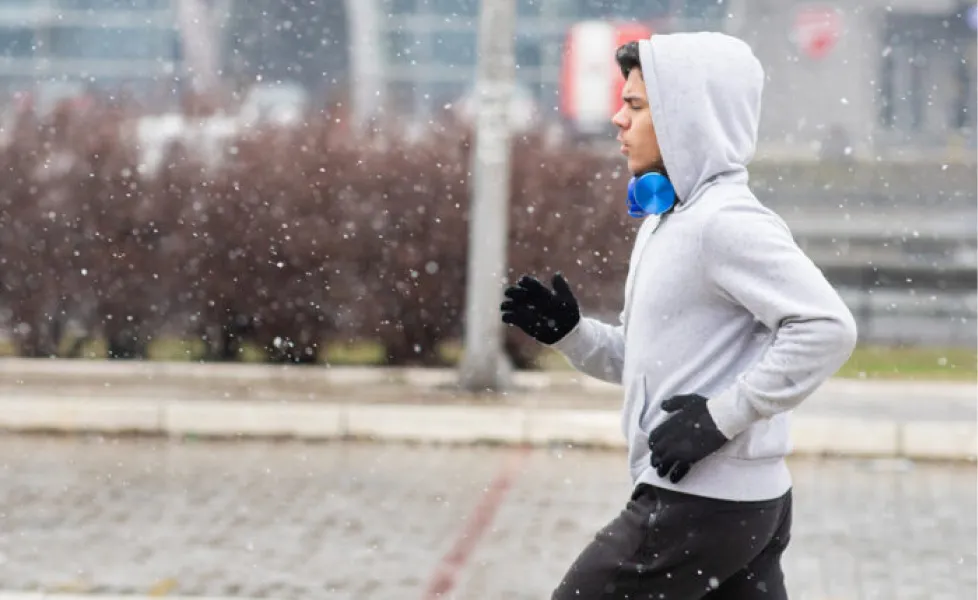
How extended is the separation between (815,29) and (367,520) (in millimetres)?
24852

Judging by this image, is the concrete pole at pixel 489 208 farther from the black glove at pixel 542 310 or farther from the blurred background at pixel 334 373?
the black glove at pixel 542 310

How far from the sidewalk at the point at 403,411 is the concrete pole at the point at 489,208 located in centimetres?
21

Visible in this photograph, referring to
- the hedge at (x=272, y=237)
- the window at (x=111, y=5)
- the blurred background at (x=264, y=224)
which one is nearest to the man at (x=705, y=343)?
the blurred background at (x=264, y=224)

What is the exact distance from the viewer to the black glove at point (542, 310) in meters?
3.44

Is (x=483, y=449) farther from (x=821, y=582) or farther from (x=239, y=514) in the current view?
(x=821, y=582)

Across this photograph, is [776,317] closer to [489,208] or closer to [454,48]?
[489,208]

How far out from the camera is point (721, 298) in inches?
122

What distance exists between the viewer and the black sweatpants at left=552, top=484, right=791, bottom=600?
3.07 metres

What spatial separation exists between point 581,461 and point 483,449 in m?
→ 0.55

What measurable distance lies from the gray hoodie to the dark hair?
36mm

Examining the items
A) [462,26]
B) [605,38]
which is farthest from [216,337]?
[462,26]

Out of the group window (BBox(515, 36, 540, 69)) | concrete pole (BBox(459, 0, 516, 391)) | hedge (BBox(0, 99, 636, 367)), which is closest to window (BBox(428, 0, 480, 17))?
window (BBox(515, 36, 540, 69))

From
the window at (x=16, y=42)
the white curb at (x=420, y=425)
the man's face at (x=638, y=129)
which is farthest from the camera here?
the window at (x=16, y=42)

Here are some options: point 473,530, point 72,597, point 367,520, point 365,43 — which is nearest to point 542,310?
point 72,597
